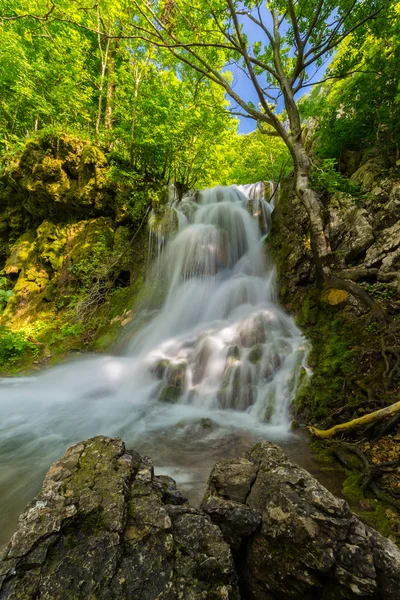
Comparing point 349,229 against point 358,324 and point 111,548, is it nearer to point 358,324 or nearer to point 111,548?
point 358,324

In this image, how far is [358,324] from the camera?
→ 14.9 feet

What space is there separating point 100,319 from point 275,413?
708 cm

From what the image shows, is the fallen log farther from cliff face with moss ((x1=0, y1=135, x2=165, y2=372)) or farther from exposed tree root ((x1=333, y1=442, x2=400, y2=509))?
cliff face with moss ((x1=0, y1=135, x2=165, y2=372))

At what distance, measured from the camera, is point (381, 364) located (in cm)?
372

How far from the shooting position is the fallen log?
2789 mm

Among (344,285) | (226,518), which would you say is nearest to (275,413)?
(344,285)

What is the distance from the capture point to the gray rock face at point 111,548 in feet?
3.64

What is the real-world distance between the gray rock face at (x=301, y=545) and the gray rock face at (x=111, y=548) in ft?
0.74

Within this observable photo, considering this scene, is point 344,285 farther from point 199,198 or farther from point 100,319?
point 199,198

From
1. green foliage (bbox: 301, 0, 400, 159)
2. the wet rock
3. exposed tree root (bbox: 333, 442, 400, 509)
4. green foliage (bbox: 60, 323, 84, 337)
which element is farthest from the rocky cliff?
green foliage (bbox: 60, 323, 84, 337)

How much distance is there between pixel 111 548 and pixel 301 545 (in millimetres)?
1002

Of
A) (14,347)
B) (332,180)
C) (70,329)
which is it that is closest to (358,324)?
(332,180)

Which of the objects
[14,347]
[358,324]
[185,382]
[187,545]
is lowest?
[14,347]

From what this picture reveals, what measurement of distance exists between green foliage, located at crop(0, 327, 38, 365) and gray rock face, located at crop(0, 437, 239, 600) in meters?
7.66
